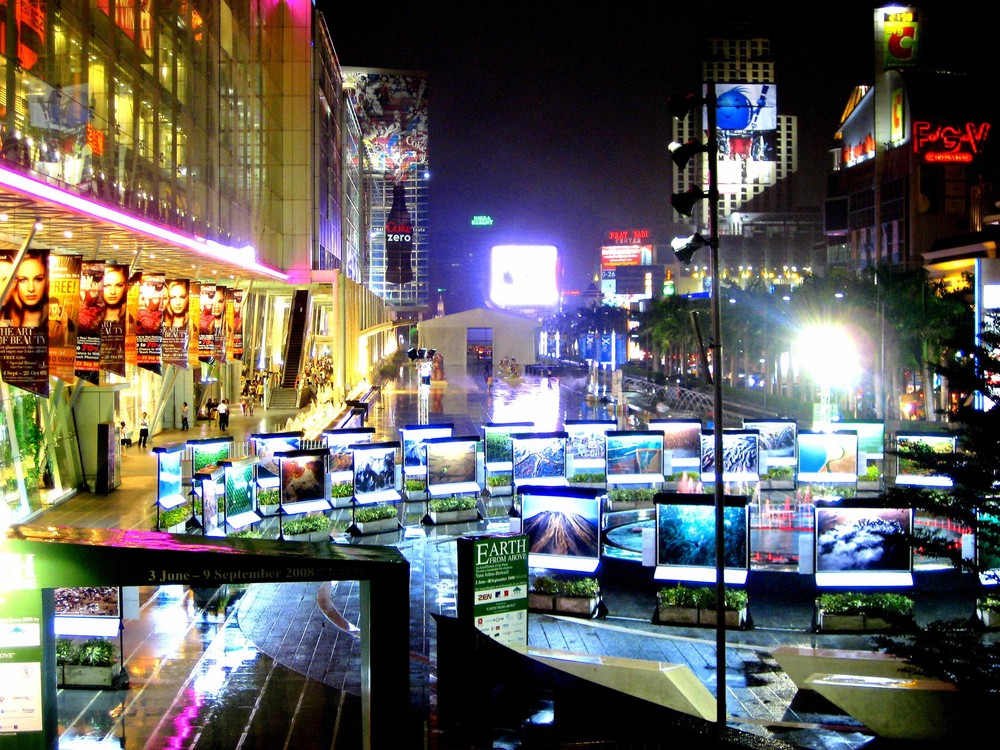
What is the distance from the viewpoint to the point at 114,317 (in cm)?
2430

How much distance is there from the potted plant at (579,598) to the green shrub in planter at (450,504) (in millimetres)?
8118

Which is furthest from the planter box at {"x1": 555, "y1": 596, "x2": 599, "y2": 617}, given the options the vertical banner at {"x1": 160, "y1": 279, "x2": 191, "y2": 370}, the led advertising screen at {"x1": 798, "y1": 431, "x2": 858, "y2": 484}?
the vertical banner at {"x1": 160, "y1": 279, "x2": 191, "y2": 370}

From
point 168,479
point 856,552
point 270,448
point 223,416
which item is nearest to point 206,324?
point 223,416

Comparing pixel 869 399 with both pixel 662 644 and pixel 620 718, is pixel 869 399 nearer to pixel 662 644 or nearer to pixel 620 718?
pixel 662 644

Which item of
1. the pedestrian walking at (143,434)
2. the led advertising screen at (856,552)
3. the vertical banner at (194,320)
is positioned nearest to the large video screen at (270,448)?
the vertical banner at (194,320)

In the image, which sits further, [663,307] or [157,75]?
[663,307]

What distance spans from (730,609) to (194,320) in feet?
76.1

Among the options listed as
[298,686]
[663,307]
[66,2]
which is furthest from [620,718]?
[663,307]

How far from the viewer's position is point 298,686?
1265cm

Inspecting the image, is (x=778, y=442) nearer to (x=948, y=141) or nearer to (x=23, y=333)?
(x=23, y=333)

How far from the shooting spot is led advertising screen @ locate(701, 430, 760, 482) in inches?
1086

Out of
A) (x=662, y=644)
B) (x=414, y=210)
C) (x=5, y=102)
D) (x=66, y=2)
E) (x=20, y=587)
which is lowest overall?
(x=662, y=644)

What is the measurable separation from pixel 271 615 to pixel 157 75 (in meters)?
24.1

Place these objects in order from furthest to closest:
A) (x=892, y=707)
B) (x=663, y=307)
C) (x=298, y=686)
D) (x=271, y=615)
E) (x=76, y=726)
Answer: (x=663, y=307) → (x=271, y=615) → (x=298, y=686) → (x=76, y=726) → (x=892, y=707)
